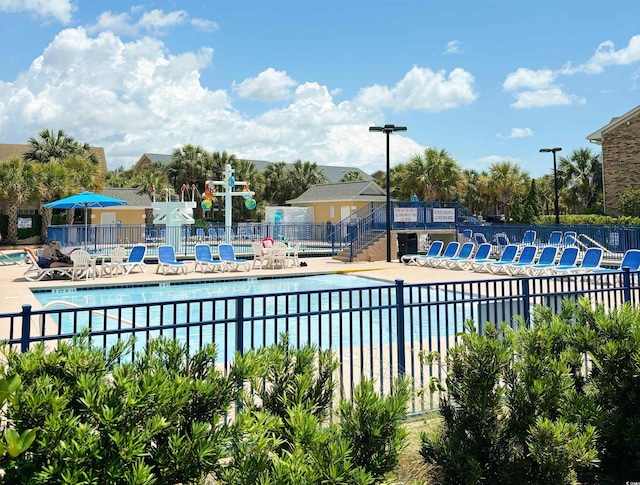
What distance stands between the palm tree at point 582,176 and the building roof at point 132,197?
3854cm

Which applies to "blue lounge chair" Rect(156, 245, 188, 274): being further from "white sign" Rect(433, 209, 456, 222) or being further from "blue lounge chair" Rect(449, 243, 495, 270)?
"white sign" Rect(433, 209, 456, 222)

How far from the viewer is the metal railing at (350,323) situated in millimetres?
4371

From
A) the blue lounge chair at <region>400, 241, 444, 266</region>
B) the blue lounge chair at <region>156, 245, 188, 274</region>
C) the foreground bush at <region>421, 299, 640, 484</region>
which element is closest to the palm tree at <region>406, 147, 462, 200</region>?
the blue lounge chair at <region>400, 241, 444, 266</region>

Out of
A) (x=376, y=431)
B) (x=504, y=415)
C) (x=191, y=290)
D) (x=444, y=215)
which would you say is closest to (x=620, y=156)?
(x=444, y=215)

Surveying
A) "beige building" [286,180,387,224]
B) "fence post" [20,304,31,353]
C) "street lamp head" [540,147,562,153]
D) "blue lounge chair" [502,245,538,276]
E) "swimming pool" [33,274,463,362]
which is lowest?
"swimming pool" [33,274,463,362]

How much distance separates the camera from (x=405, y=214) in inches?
1073

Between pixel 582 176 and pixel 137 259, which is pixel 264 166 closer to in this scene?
pixel 582 176

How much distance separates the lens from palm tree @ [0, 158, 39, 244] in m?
35.2

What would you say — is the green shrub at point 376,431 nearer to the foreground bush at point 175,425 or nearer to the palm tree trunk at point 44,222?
the foreground bush at point 175,425

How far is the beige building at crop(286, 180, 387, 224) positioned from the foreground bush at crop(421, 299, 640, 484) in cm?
3811

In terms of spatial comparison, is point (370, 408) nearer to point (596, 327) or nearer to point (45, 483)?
point (45, 483)

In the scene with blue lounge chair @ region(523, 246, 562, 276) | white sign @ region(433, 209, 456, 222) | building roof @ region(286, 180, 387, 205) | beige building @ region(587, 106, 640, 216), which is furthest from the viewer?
building roof @ region(286, 180, 387, 205)

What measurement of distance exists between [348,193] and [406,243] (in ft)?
63.8

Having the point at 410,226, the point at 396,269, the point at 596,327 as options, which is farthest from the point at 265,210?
the point at 596,327
